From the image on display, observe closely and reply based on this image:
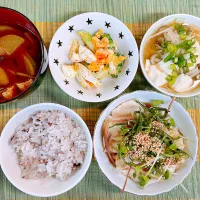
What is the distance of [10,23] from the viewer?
1.92 m

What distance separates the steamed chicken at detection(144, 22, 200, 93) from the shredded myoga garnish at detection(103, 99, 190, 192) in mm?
130

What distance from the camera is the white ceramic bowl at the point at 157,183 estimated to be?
77.3 inches

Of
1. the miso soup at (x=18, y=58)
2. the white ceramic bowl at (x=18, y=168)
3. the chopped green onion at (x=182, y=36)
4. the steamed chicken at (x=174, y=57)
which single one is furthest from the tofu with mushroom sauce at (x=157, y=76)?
the miso soup at (x=18, y=58)

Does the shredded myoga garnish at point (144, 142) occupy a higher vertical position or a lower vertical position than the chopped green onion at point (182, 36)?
lower

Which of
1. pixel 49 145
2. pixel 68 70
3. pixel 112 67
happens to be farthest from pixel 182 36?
pixel 49 145

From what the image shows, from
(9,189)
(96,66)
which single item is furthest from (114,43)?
(9,189)

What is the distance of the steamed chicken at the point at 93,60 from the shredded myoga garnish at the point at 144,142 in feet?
0.63

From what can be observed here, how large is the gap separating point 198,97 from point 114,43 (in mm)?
554

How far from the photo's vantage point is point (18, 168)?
6.51ft

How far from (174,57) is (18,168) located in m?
0.99

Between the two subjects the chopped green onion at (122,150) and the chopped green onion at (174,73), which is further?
the chopped green onion at (174,73)

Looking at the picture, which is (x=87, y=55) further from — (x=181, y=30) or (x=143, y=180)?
(x=143, y=180)

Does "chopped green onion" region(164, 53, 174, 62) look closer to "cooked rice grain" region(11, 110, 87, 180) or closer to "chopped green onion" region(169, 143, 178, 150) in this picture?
"chopped green onion" region(169, 143, 178, 150)

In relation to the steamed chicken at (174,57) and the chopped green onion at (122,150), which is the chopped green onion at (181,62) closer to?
the steamed chicken at (174,57)
